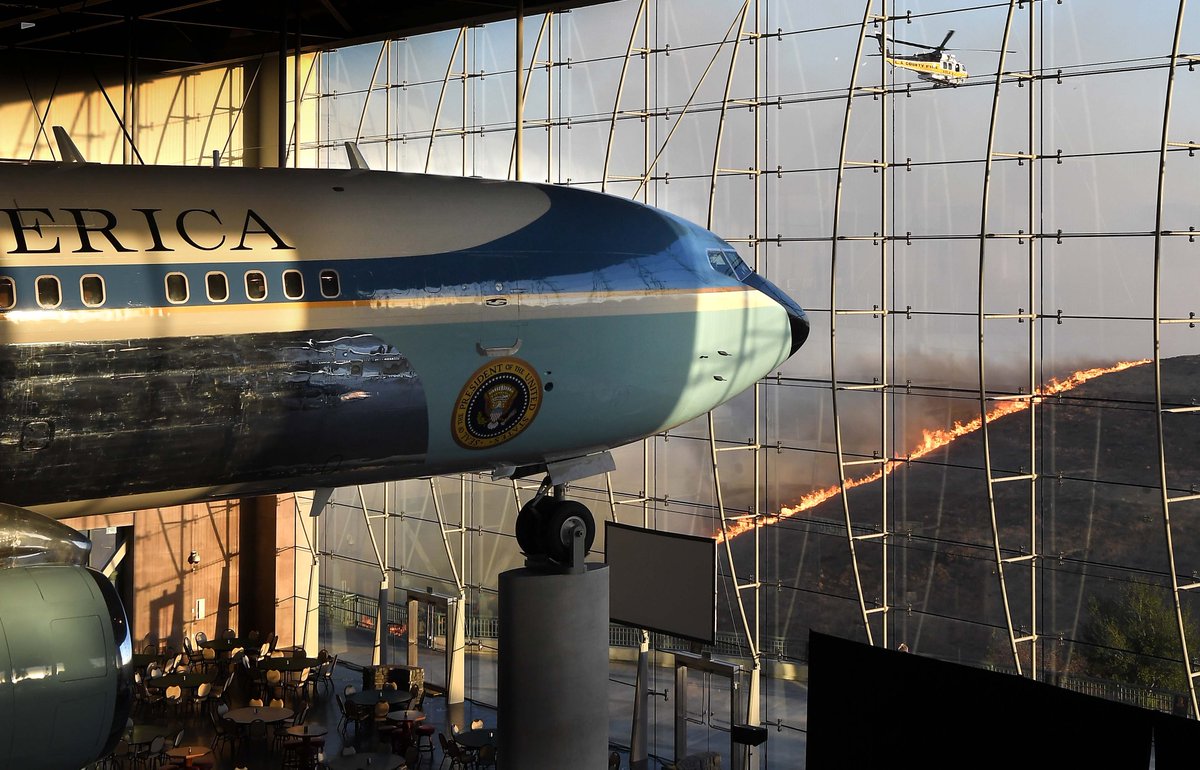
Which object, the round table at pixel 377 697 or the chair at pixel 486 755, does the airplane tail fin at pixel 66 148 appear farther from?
the round table at pixel 377 697

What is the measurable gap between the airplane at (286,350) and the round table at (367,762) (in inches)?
214

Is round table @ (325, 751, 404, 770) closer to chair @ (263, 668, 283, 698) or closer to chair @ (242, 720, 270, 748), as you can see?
chair @ (242, 720, 270, 748)

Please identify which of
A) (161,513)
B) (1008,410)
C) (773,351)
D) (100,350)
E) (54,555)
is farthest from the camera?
(1008,410)

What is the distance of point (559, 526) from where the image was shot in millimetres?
11492

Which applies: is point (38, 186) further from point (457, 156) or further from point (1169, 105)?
point (457, 156)

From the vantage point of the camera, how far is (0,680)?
6262mm

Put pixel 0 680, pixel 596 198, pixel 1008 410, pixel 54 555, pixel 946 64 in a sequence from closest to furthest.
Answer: pixel 0 680, pixel 54 555, pixel 596 198, pixel 946 64, pixel 1008 410

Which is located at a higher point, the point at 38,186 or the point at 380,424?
the point at 38,186

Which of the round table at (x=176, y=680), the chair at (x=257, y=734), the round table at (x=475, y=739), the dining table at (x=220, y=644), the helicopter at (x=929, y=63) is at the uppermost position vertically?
the helicopter at (x=929, y=63)

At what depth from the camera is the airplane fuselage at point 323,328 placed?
27.3 feet

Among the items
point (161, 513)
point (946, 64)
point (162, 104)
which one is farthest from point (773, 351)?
point (162, 104)

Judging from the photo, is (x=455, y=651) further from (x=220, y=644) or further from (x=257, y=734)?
(x=220, y=644)

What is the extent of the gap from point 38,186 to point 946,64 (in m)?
12.1

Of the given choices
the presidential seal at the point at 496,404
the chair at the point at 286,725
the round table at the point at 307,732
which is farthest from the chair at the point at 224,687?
the presidential seal at the point at 496,404
